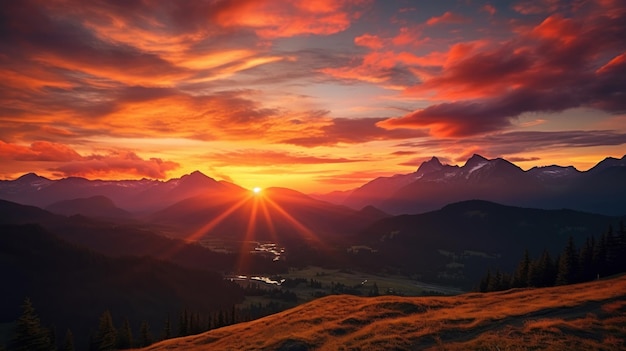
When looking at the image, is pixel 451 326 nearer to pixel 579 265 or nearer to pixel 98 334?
pixel 579 265

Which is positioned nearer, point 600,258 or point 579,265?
point 579,265

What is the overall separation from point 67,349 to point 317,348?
3616 inches

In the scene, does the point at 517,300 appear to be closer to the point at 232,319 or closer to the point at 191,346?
the point at 191,346

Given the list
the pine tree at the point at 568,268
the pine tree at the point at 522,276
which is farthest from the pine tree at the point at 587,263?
the pine tree at the point at 522,276

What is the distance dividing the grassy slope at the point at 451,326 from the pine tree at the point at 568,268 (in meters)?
38.0

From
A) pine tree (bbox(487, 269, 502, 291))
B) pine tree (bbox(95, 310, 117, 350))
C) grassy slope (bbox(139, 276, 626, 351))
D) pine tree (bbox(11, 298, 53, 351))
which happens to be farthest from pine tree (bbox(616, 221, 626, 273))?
pine tree (bbox(11, 298, 53, 351))

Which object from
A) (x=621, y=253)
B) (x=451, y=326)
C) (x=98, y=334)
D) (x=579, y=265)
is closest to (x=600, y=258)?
(x=621, y=253)

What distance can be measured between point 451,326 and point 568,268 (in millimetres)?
70918

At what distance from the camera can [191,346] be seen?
54156 millimetres

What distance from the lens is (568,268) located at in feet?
301

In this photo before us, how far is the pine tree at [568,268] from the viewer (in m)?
91.1

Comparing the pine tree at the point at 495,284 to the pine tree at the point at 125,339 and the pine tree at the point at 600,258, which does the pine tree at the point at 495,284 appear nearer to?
the pine tree at the point at 600,258

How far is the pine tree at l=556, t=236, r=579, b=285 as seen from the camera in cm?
9106

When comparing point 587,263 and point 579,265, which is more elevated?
point 579,265
